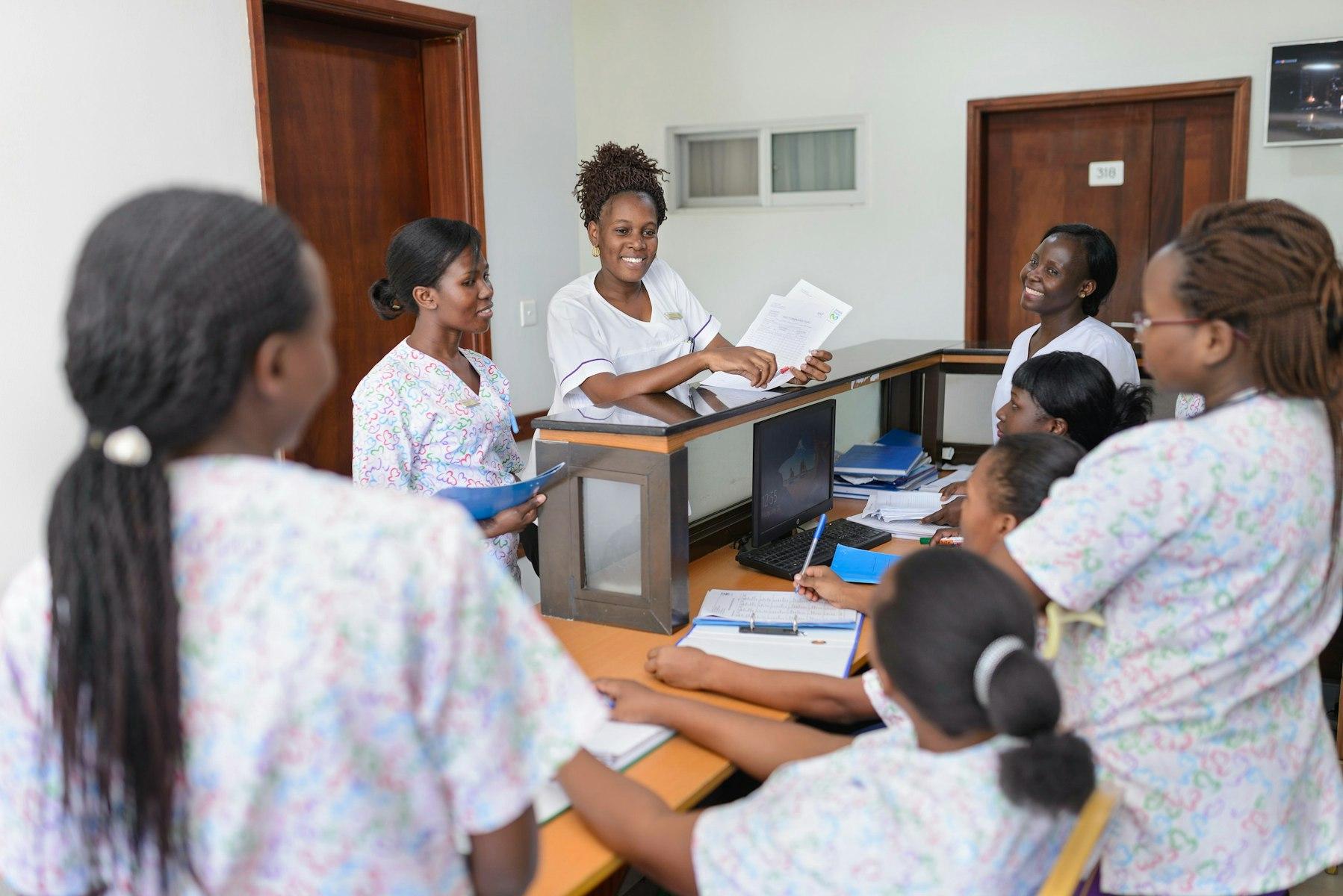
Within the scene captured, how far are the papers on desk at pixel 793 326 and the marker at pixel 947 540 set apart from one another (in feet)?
1.55

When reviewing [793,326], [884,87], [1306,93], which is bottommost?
[793,326]

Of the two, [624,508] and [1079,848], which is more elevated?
[624,508]

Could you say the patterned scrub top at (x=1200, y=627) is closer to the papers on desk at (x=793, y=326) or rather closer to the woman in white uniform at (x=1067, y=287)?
the papers on desk at (x=793, y=326)

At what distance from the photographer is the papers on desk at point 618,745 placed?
1.36 metres

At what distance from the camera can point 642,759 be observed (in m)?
1.48

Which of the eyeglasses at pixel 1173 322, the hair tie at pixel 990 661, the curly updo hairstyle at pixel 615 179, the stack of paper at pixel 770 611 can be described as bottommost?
the stack of paper at pixel 770 611

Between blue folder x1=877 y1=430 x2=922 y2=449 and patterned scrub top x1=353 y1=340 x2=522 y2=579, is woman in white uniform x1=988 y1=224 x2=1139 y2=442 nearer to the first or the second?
blue folder x1=877 y1=430 x2=922 y2=449

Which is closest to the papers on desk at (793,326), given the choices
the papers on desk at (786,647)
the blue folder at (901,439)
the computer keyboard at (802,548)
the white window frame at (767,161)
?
the computer keyboard at (802,548)

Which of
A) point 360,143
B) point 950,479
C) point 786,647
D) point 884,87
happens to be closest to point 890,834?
point 786,647

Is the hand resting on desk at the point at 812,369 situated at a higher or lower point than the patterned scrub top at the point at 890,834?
higher

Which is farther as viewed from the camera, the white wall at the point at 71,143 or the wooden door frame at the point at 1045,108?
the wooden door frame at the point at 1045,108

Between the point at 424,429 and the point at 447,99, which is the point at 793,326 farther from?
the point at 447,99

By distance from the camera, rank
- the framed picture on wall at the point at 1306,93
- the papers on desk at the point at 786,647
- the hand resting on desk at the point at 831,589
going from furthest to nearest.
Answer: the framed picture on wall at the point at 1306,93 < the hand resting on desk at the point at 831,589 < the papers on desk at the point at 786,647

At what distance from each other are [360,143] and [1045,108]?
2913 millimetres
